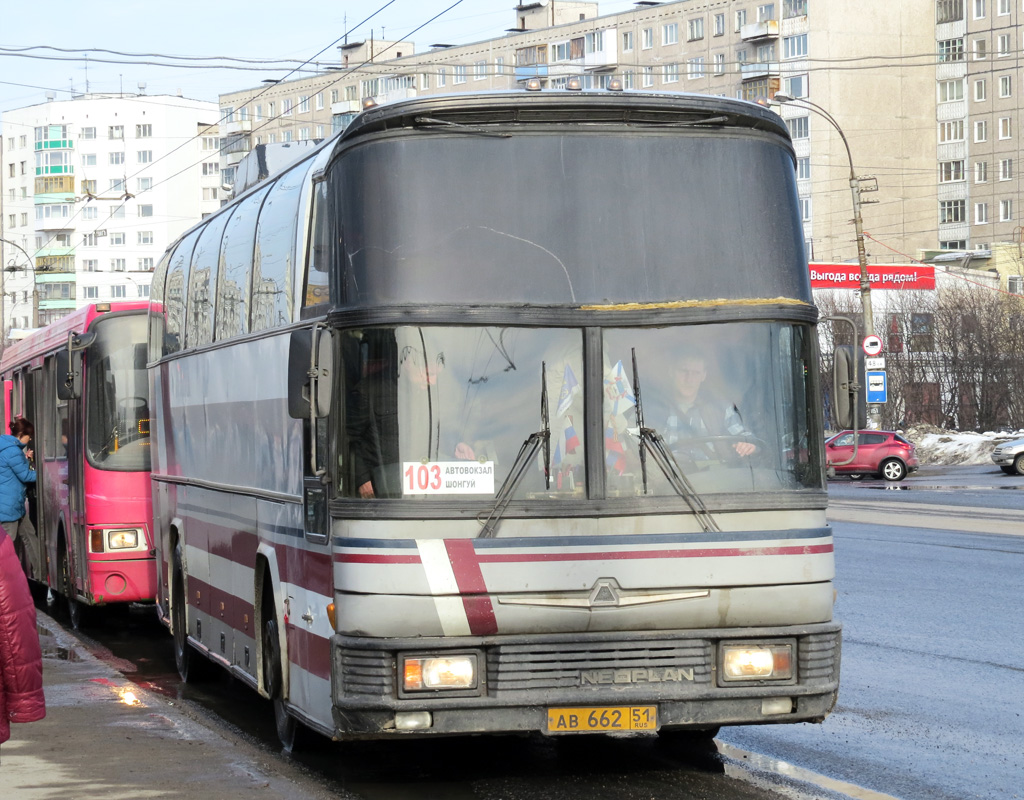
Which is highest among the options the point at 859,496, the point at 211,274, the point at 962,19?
the point at 962,19

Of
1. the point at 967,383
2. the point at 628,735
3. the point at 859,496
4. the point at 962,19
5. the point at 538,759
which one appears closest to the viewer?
the point at 538,759

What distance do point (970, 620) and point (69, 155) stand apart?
129 metres

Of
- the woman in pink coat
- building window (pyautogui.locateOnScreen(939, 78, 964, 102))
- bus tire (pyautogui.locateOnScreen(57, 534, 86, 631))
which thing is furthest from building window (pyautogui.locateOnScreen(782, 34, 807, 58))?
the woman in pink coat

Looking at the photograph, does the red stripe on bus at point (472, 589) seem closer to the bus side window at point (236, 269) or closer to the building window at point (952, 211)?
the bus side window at point (236, 269)

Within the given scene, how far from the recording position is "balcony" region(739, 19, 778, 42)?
92.6 m

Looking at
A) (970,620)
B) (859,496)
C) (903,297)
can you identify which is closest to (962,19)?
(903,297)

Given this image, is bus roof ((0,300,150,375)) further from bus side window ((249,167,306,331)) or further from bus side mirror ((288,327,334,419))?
bus side mirror ((288,327,334,419))

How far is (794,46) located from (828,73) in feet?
8.43

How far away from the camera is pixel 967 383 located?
184 feet

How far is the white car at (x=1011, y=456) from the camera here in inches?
1670

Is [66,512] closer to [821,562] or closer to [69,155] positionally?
[821,562]

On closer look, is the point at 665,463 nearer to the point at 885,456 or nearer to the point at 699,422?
the point at 699,422

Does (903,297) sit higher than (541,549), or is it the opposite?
(903,297)

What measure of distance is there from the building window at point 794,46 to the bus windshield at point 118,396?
82770mm
